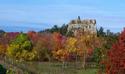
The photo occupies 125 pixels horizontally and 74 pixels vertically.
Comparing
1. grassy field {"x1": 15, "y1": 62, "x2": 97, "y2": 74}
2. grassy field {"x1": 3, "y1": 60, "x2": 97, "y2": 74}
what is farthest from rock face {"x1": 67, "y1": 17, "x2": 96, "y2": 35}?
grassy field {"x1": 15, "y1": 62, "x2": 97, "y2": 74}

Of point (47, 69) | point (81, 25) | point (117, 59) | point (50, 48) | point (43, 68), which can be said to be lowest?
point (47, 69)

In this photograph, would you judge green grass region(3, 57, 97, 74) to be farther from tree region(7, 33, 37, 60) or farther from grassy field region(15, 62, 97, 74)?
tree region(7, 33, 37, 60)

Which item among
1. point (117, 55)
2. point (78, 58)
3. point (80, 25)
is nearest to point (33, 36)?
point (78, 58)

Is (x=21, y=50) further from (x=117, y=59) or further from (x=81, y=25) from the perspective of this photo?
(x=117, y=59)

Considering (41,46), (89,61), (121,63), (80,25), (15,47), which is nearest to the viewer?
(121,63)

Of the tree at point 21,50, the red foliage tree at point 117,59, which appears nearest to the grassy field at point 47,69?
the tree at point 21,50

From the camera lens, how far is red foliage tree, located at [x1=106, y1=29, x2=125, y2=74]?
31.0m

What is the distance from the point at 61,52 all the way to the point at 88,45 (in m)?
5.29

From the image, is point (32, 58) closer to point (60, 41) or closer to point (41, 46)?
point (41, 46)

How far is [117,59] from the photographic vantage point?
31172 millimetres

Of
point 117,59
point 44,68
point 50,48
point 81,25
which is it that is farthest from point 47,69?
point 81,25

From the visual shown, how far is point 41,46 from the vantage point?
7725cm

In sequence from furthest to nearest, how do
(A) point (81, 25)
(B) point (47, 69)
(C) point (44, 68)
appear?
(A) point (81, 25)
(C) point (44, 68)
(B) point (47, 69)

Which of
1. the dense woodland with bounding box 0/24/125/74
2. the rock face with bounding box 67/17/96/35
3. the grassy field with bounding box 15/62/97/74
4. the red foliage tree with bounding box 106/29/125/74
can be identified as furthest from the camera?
Answer: the rock face with bounding box 67/17/96/35
